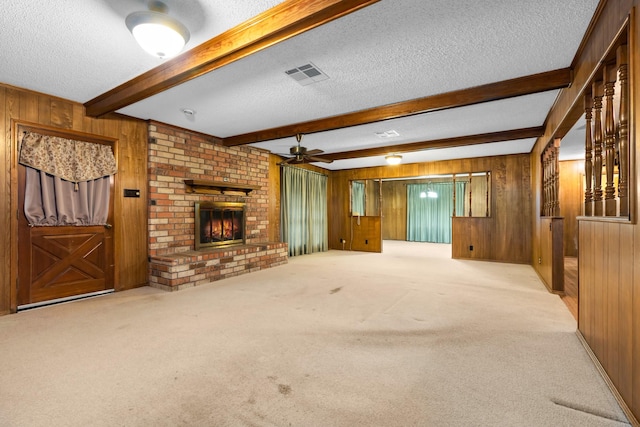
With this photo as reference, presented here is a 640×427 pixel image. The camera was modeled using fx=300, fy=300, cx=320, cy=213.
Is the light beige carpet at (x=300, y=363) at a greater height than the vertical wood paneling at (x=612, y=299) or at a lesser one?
lesser

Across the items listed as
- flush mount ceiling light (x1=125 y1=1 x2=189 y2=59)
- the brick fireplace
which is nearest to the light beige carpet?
the brick fireplace

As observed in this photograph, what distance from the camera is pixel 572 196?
23.1 feet

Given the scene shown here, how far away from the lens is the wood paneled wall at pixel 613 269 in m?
1.48

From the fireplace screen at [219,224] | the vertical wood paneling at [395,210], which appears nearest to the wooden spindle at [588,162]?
the fireplace screen at [219,224]

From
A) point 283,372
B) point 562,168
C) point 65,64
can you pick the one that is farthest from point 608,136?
point 562,168

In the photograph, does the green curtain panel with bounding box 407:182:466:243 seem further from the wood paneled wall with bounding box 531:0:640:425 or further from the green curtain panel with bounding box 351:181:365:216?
the wood paneled wall with bounding box 531:0:640:425

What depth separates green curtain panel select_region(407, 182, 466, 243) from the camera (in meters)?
10.4

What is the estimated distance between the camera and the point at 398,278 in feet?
15.2

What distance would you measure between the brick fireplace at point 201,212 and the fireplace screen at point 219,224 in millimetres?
15

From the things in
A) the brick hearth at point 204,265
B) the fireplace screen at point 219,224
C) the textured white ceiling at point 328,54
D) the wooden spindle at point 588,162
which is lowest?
the brick hearth at point 204,265

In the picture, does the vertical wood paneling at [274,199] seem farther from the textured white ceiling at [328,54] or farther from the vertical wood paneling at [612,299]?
the vertical wood paneling at [612,299]

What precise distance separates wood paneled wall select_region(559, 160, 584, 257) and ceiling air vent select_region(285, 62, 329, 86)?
7159 mm

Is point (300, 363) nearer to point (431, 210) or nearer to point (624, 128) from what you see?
point (624, 128)

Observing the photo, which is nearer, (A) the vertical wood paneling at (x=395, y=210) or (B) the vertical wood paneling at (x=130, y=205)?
(B) the vertical wood paneling at (x=130, y=205)
